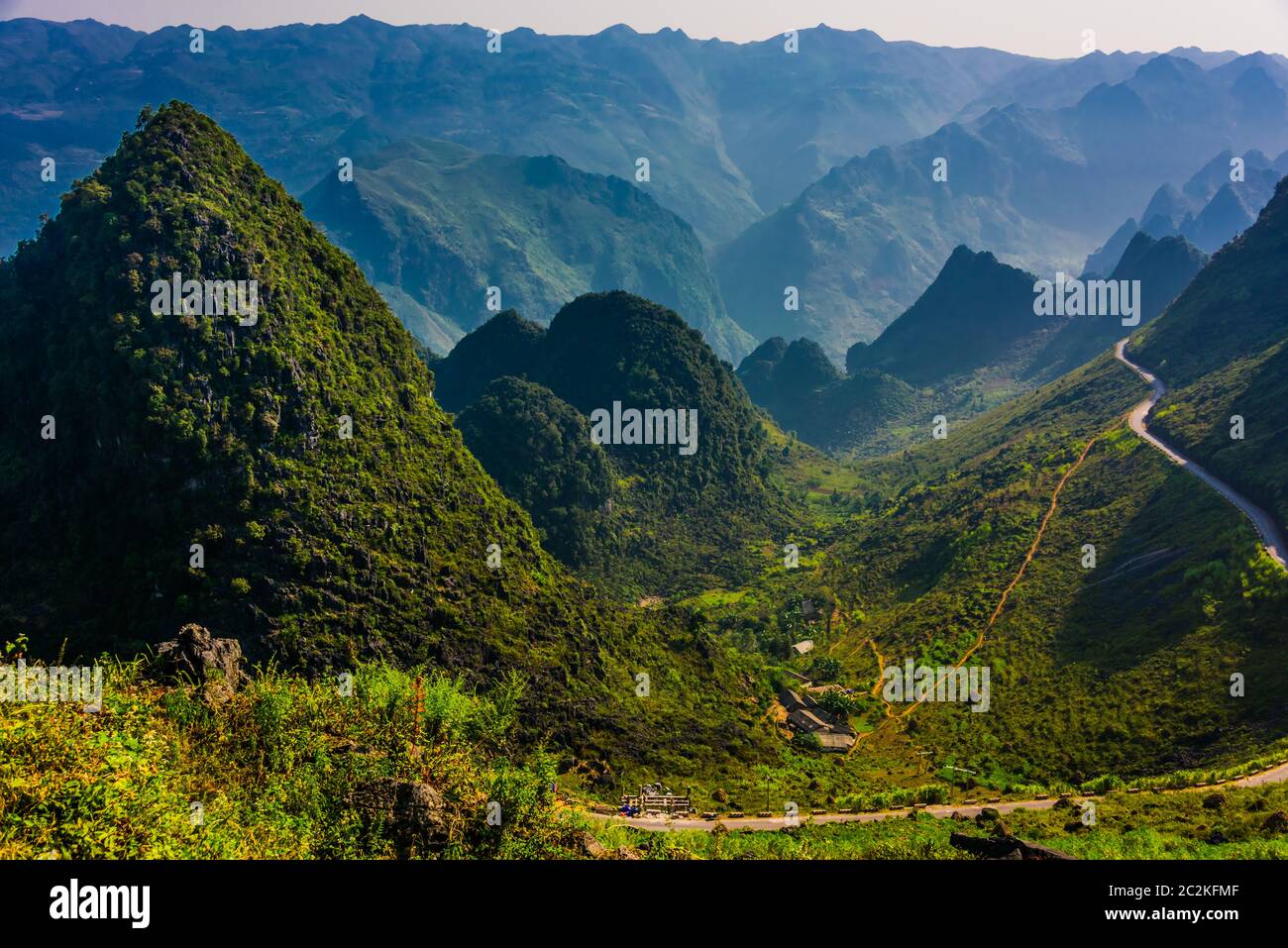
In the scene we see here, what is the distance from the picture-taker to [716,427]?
103 m

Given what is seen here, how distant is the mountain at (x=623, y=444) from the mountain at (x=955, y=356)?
52988 millimetres

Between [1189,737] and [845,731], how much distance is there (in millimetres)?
16970

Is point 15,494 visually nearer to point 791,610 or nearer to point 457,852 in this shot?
point 457,852

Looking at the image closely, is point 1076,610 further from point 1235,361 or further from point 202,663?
point 202,663

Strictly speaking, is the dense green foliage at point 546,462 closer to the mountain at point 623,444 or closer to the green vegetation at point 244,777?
the mountain at point 623,444

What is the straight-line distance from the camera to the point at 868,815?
32.9 meters

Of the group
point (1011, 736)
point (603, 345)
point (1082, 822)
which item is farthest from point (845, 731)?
point (603, 345)

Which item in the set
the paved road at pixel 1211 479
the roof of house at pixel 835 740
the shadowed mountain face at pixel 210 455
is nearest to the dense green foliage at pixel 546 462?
the shadowed mountain face at pixel 210 455

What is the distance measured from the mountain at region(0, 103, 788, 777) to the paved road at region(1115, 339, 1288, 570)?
31325 mm

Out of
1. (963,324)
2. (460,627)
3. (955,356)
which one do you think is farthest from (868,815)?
(963,324)

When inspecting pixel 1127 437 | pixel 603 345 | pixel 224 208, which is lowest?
pixel 1127 437

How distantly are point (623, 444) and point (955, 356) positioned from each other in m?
110

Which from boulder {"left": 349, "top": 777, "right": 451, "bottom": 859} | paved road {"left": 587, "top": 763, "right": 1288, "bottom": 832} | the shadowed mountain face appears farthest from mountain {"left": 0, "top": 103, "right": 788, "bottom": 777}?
boulder {"left": 349, "top": 777, "right": 451, "bottom": 859}

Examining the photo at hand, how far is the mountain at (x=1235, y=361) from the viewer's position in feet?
181
